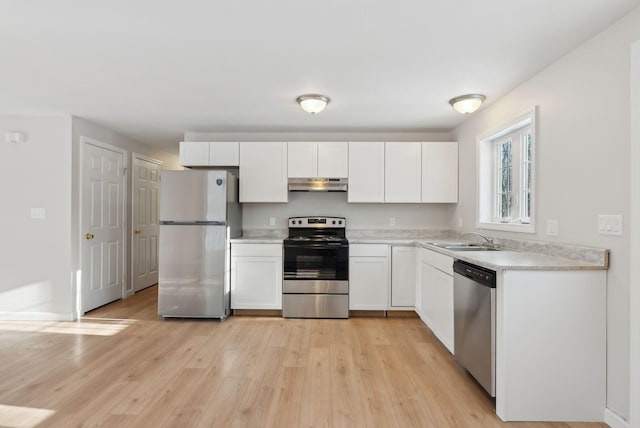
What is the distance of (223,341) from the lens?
3.32 metres

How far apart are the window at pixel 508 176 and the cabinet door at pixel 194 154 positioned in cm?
307

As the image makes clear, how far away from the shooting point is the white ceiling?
6.16ft

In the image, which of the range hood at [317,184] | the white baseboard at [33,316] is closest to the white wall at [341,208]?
the range hood at [317,184]

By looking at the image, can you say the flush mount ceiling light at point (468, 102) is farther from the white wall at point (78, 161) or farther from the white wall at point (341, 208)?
the white wall at point (78, 161)

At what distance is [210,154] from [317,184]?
1335mm

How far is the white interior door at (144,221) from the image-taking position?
5211 mm

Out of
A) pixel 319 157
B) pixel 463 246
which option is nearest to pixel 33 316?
pixel 319 157

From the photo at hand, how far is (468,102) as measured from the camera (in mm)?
3170

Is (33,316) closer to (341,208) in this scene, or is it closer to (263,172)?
(263,172)

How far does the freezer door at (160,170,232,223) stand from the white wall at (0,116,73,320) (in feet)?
3.48

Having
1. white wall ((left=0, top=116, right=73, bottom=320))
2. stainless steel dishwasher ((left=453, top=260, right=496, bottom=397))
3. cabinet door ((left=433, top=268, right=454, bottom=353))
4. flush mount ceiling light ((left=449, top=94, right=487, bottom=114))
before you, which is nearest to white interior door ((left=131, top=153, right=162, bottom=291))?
white wall ((left=0, top=116, right=73, bottom=320))

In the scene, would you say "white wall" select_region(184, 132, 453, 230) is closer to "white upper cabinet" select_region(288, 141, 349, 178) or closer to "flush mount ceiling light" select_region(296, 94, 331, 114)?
"white upper cabinet" select_region(288, 141, 349, 178)

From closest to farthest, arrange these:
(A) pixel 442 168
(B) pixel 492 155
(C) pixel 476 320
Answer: (C) pixel 476 320
(B) pixel 492 155
(A) pixel 442 168

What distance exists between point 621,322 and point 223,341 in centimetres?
293
